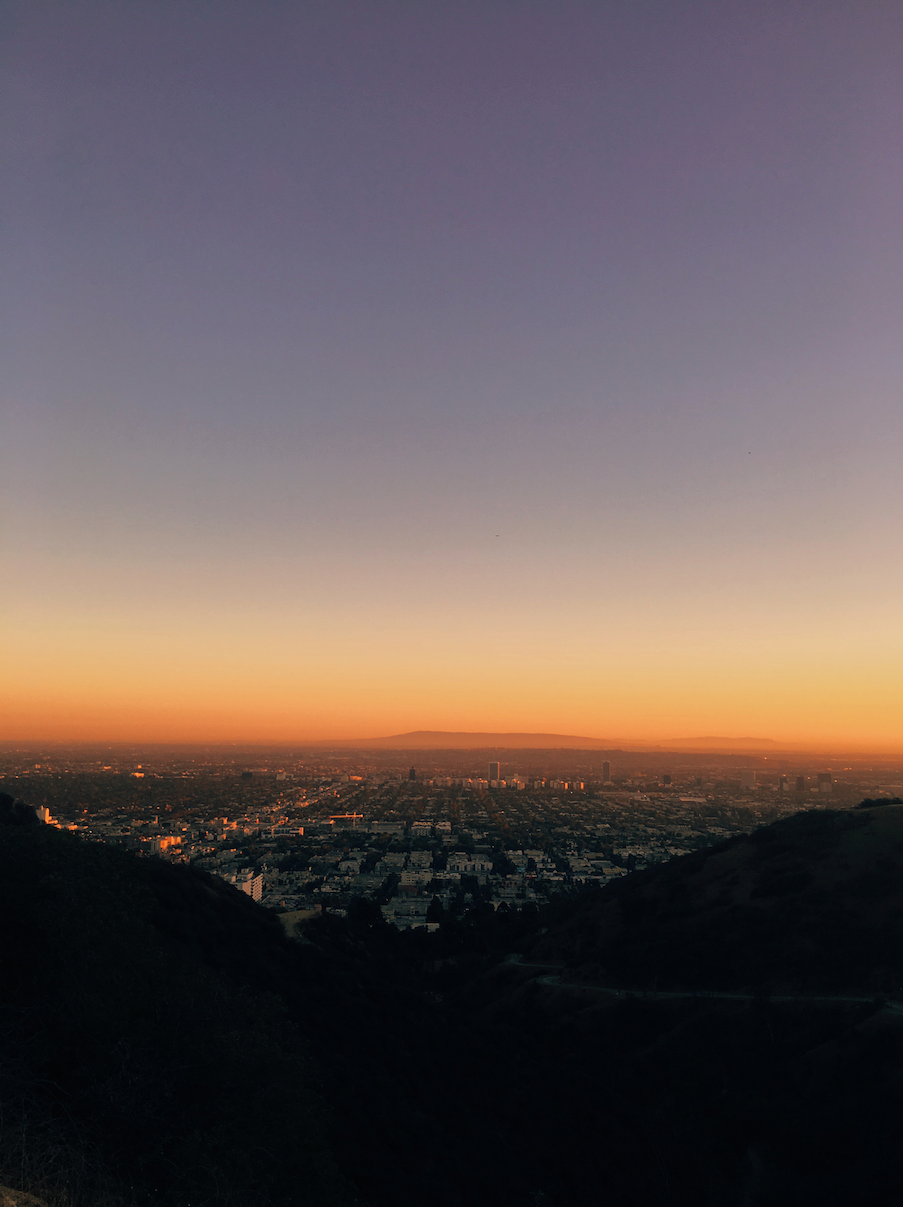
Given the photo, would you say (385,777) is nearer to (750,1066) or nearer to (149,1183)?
(750,1066)

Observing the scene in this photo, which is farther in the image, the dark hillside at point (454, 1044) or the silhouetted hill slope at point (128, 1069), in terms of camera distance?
the dark hillside at point (454, 1044)

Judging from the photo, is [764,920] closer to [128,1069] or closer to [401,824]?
[128,1069]

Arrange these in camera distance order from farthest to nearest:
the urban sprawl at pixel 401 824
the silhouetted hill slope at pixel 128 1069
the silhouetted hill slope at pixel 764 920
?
the urban sprawl at pixel 401 824 < the silhouetted hill slope at pixel 764 920 < the silhouetted hill slope at pixel 128 1069

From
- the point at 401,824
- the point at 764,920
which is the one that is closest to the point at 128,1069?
the point at 764,920

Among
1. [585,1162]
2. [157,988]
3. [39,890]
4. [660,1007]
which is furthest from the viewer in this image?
[660,1007]

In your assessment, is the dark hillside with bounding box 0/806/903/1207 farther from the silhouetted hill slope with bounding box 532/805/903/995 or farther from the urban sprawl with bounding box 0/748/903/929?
the urban sprawl with bounding box 0/748/903/929

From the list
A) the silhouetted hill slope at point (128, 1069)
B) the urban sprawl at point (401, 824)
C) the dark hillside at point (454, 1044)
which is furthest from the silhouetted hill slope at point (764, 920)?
the silhouetted hill slope at point (128, 1069)

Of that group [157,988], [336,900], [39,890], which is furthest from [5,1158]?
[336,900]

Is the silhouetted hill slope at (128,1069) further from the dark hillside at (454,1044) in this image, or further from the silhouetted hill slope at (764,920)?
the silhouetted hill slope at (764,920)
